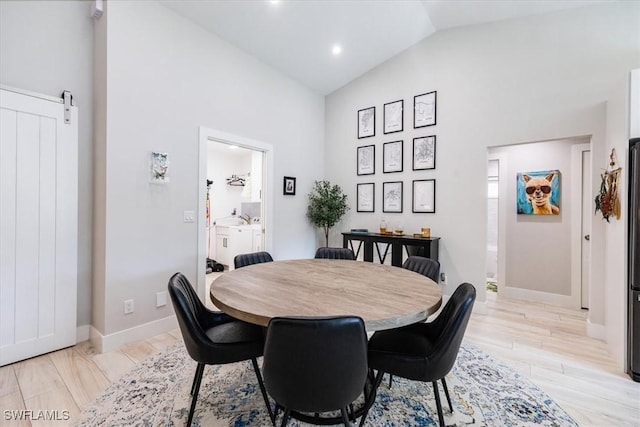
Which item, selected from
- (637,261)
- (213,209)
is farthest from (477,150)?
(213,209)

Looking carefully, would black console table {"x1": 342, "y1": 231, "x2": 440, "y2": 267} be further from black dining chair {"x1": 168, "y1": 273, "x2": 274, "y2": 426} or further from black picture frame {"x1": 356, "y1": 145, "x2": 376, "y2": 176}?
black dining chair {"x1": 168, "y1": 273, "x2": 274, "y2": 426}

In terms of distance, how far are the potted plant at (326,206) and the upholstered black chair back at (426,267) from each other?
6.57 feet

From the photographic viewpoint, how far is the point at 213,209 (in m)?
6.23

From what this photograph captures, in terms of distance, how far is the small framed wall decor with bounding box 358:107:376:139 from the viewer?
4348 millimetres

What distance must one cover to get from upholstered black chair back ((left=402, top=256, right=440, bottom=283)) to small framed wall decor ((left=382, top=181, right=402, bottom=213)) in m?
1.63

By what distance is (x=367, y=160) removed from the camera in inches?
174

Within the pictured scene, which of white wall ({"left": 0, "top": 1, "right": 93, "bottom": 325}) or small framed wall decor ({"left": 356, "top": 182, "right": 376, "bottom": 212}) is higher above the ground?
white wall ({"left": 0, "top": 1, "right": 93, "bottom": 325})

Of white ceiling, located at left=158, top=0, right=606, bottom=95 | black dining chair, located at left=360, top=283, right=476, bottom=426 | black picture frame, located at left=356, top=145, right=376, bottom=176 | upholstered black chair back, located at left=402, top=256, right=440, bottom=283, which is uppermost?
white ceiling, located at left=158, top=0, right=606, bottom=95

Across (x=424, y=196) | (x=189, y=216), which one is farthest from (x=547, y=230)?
(x=189, y=216)

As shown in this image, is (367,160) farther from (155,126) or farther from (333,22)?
(155,126)

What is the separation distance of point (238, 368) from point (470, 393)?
1.67 m

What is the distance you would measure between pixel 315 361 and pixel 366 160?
3.72 m

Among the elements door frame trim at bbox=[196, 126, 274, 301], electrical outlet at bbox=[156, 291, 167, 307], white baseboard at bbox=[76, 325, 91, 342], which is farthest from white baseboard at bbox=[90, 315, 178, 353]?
door frame trim at bbox=[196, 126, 274, 301]

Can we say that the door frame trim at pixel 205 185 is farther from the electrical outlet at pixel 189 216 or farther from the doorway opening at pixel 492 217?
the doorway opening at pixel 492 217
